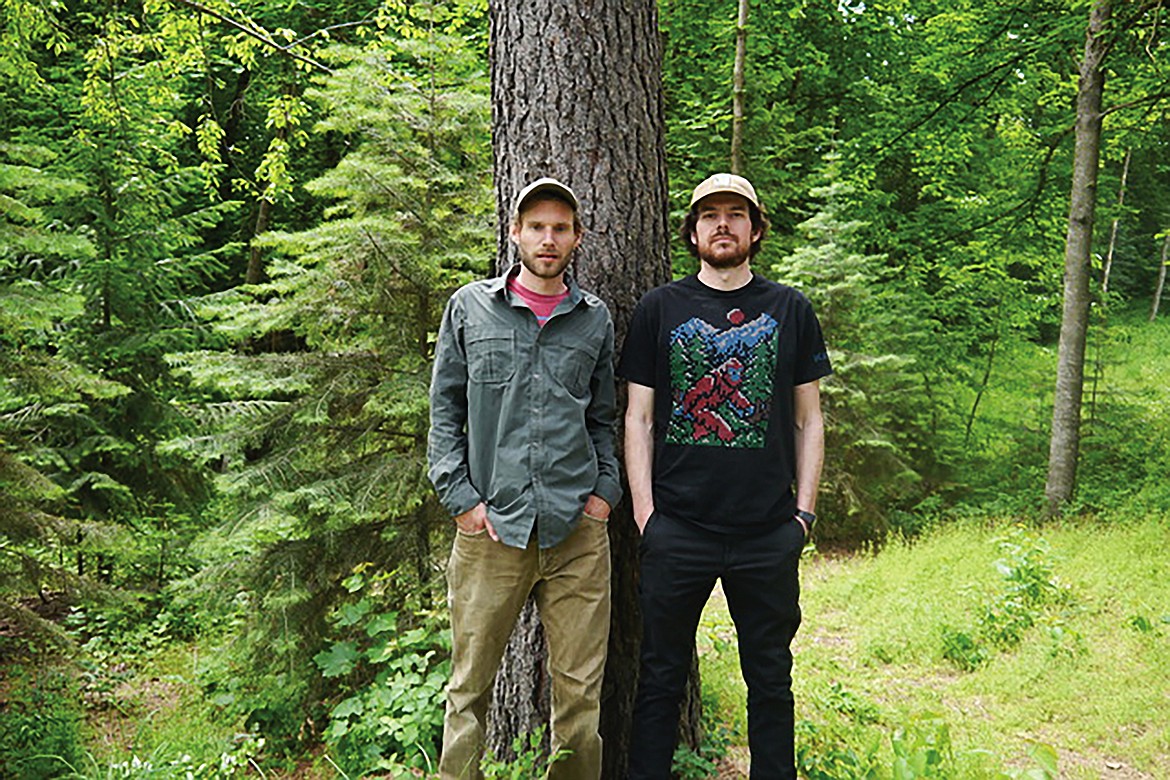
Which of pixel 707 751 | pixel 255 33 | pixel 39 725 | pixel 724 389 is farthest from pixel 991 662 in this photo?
pixel 255 33

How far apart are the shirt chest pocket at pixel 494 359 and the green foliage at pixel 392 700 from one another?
5.92 feet

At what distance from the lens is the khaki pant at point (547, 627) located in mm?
3172

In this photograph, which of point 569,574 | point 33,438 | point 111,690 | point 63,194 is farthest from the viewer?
point 33,438

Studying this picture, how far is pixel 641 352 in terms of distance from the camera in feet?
11.0

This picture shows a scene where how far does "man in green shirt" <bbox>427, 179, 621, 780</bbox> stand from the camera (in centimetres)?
313

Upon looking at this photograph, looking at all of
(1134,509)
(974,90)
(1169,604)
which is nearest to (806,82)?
(974,90)

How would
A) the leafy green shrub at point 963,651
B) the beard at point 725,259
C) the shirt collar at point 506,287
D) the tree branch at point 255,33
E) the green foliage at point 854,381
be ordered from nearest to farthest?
the shirt collar at point 506,287 < the beard at point 725,259 < the leafy green shrub at point 963,651 < the tree branch at point 255,33 < the green foliage at point 854,381

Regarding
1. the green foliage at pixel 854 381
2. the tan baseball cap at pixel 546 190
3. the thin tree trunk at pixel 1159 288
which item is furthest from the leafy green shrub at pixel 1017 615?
the thin tree trunk at pixel 1159 288

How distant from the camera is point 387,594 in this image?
537 centimetres

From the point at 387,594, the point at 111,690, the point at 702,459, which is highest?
the point at 702,459

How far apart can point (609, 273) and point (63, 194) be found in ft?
15.7

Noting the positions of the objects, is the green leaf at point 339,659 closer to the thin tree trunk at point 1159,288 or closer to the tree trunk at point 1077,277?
the tree trunk at point 1077,277

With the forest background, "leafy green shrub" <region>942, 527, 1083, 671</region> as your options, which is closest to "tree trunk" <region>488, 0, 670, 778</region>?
the forest background

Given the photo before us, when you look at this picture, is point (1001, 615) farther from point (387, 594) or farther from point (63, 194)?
point (63, 194)
